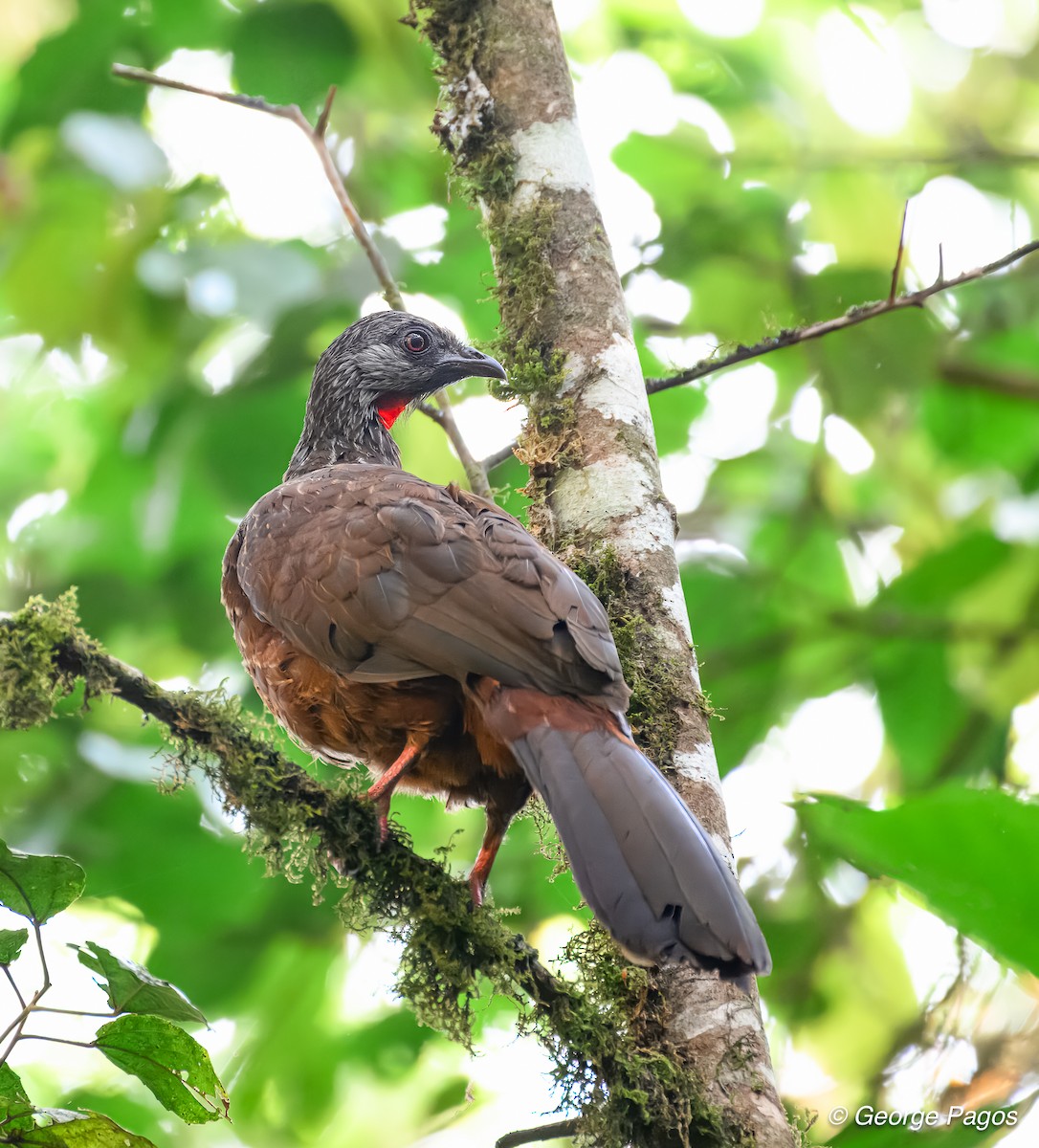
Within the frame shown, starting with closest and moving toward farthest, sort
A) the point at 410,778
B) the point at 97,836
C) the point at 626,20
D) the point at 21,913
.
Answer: the point at 21,913 < the point at 410,778 < the point at 97,836 < the point at 626,20

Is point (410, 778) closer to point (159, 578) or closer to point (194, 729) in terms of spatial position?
point (194, 729)

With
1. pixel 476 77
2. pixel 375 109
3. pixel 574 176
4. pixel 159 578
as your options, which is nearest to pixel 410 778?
pixel 574 176

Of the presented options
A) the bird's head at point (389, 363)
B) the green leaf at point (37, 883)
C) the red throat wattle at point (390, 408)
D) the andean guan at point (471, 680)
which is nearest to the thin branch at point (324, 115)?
the bird's head at point (389, 363)

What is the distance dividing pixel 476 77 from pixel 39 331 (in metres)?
2.43

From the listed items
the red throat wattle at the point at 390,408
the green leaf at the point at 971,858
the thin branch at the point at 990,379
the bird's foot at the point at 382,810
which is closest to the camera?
the green leaf at the point at 971,858

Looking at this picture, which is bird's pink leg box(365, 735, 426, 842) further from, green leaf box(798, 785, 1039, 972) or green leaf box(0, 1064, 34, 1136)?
green leaf box(798, 785, 1039, 972)

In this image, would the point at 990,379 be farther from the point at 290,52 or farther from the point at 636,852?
the point at 636,852

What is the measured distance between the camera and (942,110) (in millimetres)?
5789

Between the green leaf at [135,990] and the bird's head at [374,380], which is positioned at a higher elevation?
the bird's head at [374,380]

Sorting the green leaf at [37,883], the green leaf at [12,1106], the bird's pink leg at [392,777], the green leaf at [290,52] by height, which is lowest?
the green leaf at [12,1106]

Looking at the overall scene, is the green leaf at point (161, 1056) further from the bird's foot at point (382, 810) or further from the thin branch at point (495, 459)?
the thin branch at point (495, 459)

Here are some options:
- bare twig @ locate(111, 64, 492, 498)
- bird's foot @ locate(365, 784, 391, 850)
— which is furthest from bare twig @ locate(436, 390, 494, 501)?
bird's foot @ locate(365, 784, 391, 850)

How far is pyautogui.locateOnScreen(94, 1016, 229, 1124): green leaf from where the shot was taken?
1.84 m

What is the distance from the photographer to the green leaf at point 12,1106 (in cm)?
169
